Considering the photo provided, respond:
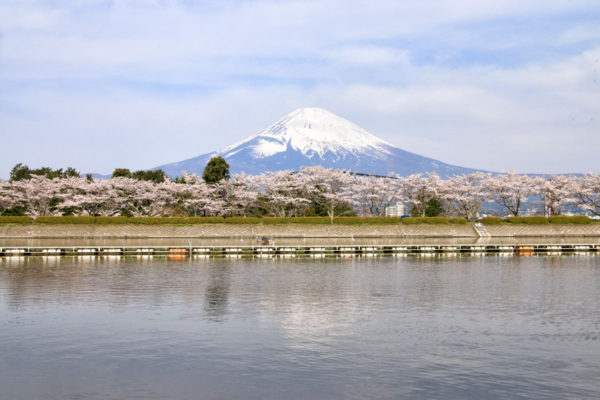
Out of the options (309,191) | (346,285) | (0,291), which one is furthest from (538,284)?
(309,191)

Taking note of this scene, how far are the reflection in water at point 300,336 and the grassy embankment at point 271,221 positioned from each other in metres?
32.8

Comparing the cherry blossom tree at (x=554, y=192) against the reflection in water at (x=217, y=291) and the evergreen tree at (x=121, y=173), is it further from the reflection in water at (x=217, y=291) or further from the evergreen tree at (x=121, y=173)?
the evergreen tree at (x=121, y=173)

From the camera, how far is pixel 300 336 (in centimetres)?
2405

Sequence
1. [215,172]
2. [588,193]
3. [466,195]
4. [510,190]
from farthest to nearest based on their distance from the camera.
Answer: [466,195] < [510,190] < [215,172] < [588,193]

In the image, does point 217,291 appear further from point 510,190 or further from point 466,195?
point 510,190

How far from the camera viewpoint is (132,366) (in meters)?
19.8

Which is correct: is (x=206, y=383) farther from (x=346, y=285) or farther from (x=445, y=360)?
(x=346, y=285)

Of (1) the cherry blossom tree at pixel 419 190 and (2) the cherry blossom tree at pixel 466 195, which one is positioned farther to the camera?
(1) the cherry blossom tree at pixel 419 190

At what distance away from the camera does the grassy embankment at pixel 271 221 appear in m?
75.6

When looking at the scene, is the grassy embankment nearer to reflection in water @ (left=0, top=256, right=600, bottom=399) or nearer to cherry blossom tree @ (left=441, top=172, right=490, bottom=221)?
cherry blossom tree @ (left=441, top=172, right=490, bottom=221)

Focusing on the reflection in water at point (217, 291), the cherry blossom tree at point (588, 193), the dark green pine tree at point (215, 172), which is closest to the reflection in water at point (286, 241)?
the cherry blossom tree at point (588, 193)

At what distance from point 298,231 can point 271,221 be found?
13.7 feet

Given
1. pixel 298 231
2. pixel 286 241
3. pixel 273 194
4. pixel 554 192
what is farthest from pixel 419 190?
pixel 286 241

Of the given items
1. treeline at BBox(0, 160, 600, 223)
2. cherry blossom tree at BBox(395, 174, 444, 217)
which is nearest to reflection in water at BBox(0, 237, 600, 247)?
treeline at BBox(0, 160, 600, 223)
